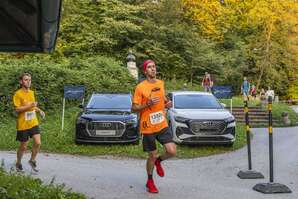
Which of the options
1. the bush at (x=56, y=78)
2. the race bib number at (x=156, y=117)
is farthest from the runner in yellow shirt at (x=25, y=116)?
the bush at (x=56, y=78)

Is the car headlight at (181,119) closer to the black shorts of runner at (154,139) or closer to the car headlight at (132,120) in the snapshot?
the car headlight at (132,120)

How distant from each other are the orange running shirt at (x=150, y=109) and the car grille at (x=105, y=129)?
6.34 meters

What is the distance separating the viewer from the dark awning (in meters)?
5.02

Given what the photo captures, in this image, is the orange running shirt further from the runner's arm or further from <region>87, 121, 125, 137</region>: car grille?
<region>87, 121, 125, 137</region>: car grille

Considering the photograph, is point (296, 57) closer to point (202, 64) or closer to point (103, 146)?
point (202, 64)

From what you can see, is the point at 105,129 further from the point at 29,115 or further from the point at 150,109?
the point at 150,109

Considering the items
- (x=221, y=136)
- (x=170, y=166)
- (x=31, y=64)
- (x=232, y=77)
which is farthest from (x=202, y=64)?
(x=170, y=166)

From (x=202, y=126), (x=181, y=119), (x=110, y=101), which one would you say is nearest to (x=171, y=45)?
(x=110, y=101)

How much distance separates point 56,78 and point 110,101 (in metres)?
7.21

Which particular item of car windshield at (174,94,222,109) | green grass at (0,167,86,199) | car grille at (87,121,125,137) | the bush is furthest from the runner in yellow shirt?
the bush

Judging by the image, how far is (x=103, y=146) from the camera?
15.1m

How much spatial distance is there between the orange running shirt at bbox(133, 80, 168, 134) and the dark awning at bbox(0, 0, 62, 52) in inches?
68.9

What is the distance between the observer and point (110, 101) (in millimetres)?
16375

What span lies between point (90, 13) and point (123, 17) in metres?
2.78
